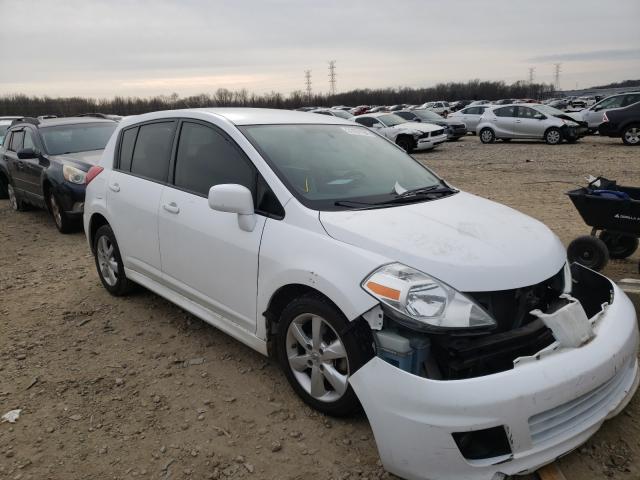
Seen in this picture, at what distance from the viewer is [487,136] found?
20.7m

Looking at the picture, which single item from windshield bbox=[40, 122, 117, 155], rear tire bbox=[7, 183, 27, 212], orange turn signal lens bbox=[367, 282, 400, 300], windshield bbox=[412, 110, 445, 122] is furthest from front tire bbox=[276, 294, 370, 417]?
windshield bbox=[412, 110, 445, 122]

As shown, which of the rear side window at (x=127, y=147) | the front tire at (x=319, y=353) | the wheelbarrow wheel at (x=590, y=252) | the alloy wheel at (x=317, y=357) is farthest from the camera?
the wheelbarrow wheel at (x=590, y=252)

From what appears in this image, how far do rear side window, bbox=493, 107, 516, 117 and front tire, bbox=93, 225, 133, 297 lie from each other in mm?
18328

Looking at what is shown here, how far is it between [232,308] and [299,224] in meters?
0.83

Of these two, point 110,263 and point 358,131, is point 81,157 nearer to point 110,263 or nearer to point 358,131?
point 110,263

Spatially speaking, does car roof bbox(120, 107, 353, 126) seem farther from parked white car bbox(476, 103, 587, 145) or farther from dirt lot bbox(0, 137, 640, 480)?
parked white car bbox(476, 103, 587, 145)

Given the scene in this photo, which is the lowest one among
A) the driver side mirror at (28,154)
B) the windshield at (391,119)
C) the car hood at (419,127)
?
the car hood at (419,127)

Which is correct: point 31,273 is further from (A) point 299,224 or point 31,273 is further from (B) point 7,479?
(A) point 299,224

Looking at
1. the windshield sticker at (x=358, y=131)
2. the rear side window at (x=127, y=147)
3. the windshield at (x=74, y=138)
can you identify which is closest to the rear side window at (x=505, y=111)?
the windshield at (x=74, y=138)

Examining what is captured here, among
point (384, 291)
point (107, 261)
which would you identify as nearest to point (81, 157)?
point (107, 261)

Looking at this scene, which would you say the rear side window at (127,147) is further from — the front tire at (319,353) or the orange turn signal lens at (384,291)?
the orange turn signal lens at (384,291)

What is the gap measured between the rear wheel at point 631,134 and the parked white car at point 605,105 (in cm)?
81

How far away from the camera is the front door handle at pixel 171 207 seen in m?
3.67

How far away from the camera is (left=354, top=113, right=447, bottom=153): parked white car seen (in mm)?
17797
